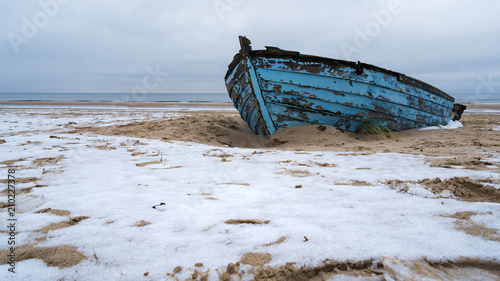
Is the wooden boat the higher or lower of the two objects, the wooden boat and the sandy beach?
the higher

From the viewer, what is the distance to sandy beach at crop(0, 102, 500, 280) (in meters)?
1.06

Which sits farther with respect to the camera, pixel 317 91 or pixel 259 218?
pixel 317 91

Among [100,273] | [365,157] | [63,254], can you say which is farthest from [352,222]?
[365,157]

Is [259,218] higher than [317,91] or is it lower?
lower

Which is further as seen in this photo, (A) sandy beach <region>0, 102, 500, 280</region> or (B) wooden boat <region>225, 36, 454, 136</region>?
(B) wooden boat <region>225, 36, 454, 136</region>

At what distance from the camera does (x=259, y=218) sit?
1.49 metres

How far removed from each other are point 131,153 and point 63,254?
2.47 metres

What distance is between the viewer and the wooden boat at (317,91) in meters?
4.52

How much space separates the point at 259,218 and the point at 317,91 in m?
3.57

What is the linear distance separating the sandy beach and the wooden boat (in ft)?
6.20

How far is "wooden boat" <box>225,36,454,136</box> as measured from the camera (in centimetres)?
452

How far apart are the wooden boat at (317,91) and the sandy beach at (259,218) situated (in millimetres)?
1888

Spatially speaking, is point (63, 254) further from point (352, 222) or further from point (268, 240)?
point (352, 222)

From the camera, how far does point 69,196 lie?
190 centimetres
